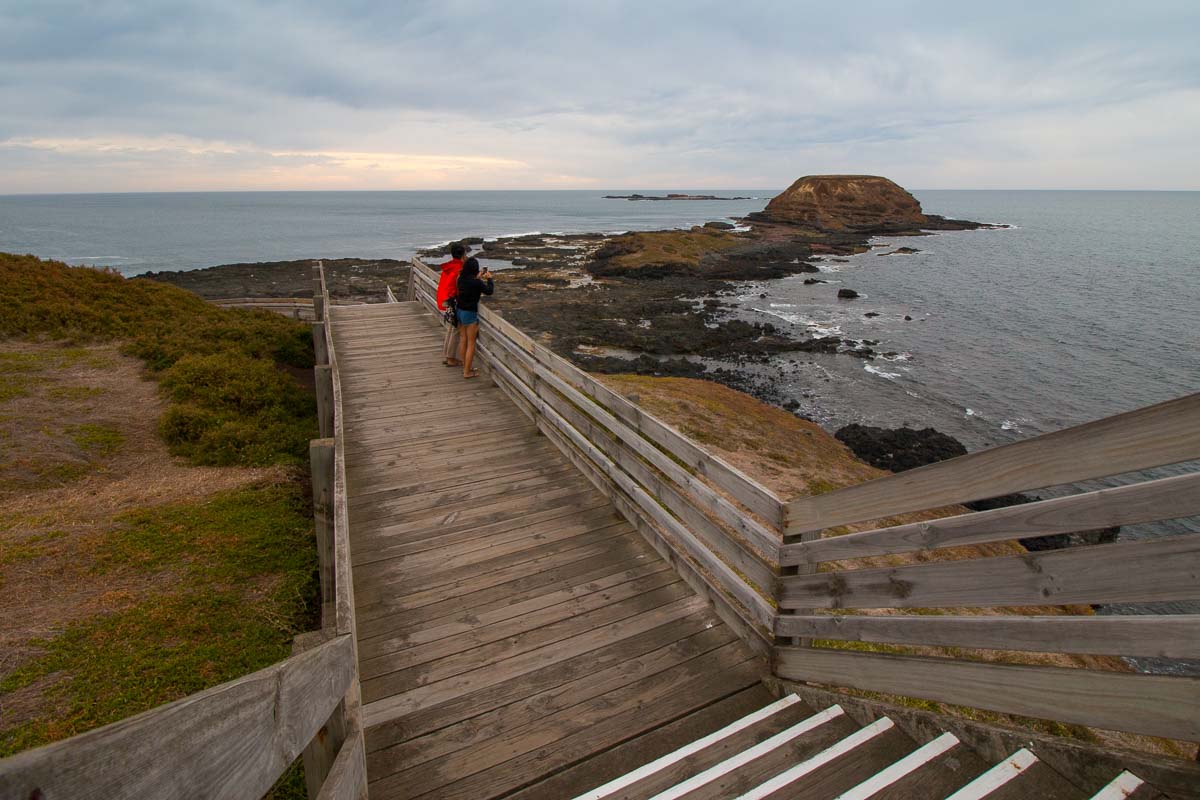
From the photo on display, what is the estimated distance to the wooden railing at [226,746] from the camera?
77 centimetres

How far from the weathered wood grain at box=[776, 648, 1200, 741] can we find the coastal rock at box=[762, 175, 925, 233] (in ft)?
307

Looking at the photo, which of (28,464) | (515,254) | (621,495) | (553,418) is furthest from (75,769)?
(515,254)

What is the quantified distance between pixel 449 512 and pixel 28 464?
594 centimetres

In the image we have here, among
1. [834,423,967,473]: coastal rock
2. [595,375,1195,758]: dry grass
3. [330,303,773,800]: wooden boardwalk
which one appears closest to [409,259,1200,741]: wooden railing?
[330,303,773,800]: wooden boardwalk

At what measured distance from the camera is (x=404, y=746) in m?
3.07

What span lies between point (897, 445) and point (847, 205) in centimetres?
8879

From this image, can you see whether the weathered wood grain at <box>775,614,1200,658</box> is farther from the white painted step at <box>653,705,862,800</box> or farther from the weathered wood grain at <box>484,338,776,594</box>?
the weathered wood grain at <box>484,338,776,594</box>

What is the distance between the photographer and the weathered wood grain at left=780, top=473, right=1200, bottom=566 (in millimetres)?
1618

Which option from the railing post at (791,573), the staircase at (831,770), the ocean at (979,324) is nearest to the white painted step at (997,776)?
the staircase at (831,770)

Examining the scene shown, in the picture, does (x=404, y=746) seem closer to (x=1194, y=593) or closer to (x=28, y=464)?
(x=1194, y=593)

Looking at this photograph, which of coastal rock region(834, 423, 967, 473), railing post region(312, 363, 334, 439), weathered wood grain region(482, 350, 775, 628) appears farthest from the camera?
coastal rock region(834, 423, 967, 473)

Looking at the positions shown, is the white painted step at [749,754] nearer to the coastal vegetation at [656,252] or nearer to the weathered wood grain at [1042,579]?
the weathered wood grain at [1042,579]

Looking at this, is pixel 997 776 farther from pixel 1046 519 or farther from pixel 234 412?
pixel 234 412

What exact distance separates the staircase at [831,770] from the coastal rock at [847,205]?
9366cm
